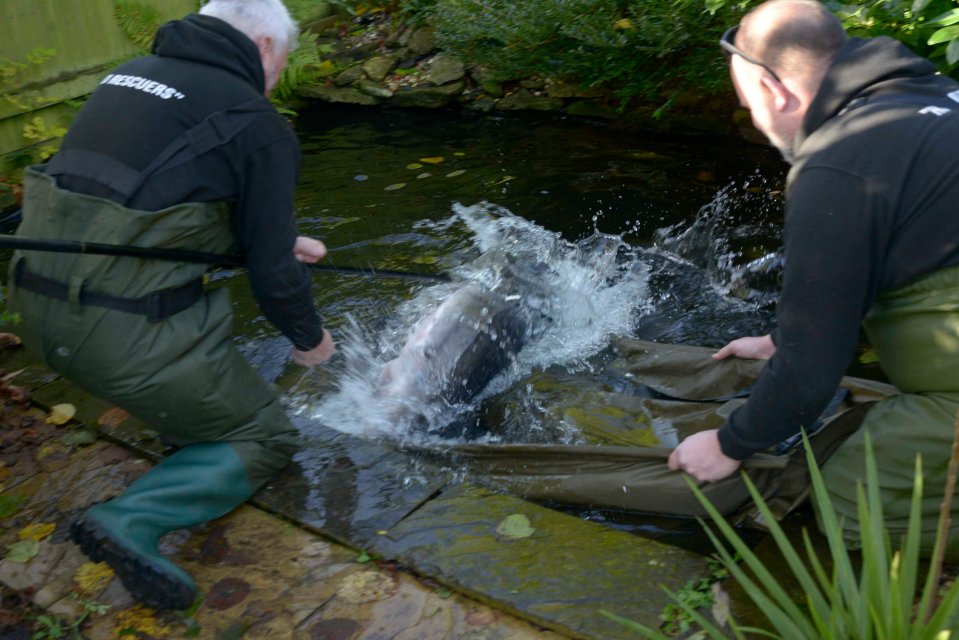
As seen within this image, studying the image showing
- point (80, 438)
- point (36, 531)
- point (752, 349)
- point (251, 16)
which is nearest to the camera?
point (251, 16)

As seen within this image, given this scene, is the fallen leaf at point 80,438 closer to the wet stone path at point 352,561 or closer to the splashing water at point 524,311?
the wet stone path at point 352,561

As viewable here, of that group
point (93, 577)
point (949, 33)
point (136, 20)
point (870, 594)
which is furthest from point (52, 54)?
point (870, 594)

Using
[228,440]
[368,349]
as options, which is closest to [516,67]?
[368,349]

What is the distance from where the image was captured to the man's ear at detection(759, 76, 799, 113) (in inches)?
103

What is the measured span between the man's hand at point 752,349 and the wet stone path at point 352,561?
3.21ft

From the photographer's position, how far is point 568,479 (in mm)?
3348

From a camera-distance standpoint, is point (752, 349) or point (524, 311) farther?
point (524, 311)

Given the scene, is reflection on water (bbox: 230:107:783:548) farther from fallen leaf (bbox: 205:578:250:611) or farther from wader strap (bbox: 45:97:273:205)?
wader strap (bbox: 45:97:273:205)

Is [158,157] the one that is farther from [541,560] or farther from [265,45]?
[541,560]

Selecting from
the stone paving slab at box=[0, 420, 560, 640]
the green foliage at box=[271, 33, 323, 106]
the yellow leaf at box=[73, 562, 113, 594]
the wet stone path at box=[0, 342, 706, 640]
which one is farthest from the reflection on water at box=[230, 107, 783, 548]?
the green foliage at box=[271, 33, 323, 106]

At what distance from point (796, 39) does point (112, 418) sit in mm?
3033

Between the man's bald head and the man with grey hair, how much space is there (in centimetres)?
152

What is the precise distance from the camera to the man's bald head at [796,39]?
256 centimetres

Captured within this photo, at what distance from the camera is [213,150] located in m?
2.94
